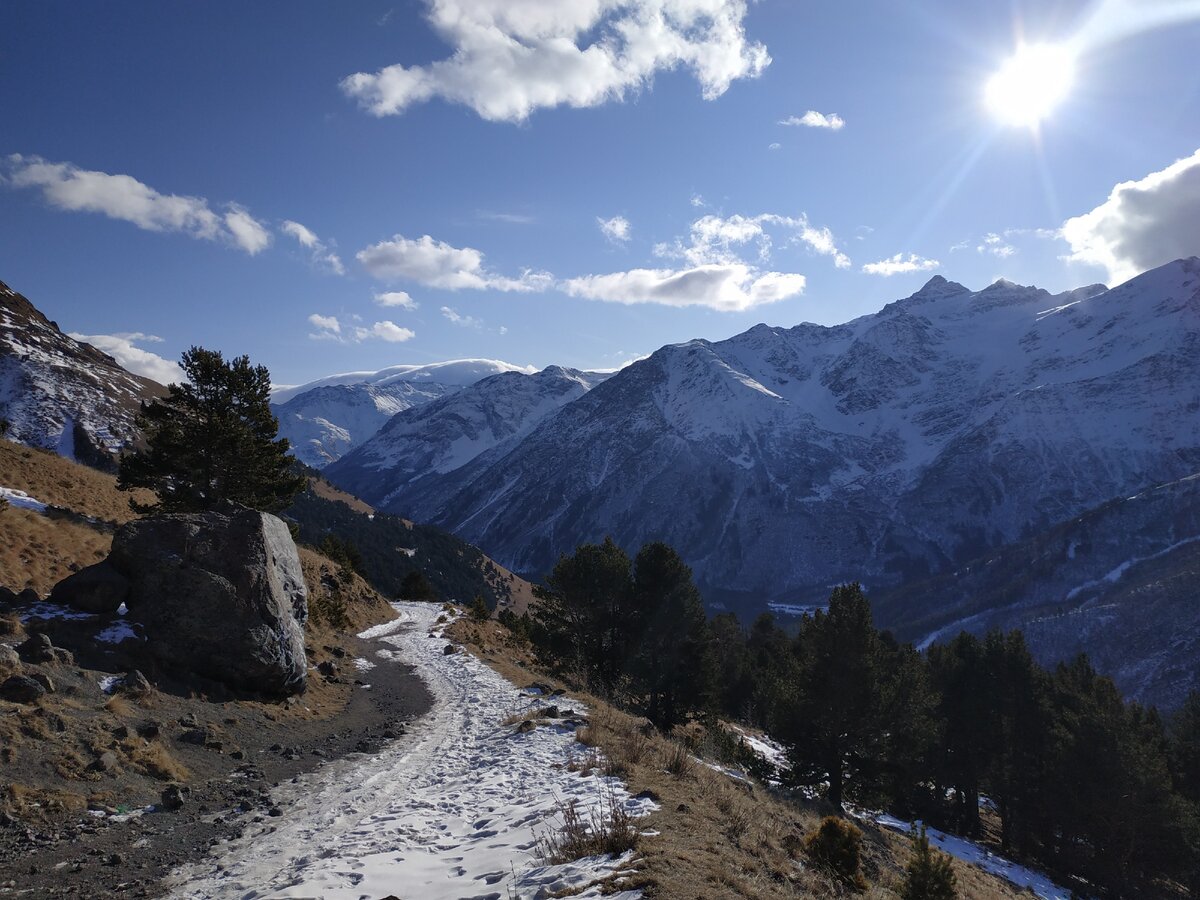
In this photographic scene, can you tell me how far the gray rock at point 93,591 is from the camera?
16594mm

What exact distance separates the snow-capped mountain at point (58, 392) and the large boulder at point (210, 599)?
5199 inches

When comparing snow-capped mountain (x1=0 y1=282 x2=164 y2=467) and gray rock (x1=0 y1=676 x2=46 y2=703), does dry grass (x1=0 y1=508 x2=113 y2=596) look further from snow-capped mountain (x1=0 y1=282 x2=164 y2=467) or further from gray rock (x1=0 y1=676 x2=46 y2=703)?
snow-capped mountain (x1=0 y1=282 x2=164 y2=467)

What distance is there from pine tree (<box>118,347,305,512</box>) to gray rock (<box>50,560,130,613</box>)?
31.7 feet

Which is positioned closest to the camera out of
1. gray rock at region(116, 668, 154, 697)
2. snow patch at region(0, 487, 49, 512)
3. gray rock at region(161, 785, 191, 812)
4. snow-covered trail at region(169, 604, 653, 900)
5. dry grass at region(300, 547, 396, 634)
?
snow-covered trail at region(169, 604, 653, 900)

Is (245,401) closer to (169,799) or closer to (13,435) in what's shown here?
(169,799)

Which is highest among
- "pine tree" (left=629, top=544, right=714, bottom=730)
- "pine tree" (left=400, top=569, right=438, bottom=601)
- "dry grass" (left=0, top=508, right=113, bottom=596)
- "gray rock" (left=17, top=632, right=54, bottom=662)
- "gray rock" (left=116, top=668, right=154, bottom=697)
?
"dry grass" (left=0, top=508, right=113, bottom=596)

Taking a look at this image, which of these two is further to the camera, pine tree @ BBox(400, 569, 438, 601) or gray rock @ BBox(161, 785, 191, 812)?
pine tree @ BBox(400, 569, 438, 601)

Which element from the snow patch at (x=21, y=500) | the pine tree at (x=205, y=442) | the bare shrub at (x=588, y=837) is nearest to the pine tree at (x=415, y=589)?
the pine tree at (x=205, y=442)

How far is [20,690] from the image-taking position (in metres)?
11.7

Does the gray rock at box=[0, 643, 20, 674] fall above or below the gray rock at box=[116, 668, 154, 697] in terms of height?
above

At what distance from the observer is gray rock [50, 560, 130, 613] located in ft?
54.4

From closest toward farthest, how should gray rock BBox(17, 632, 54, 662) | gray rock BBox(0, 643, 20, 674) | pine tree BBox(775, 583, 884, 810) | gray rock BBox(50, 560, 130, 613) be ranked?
gray rock BBox(0, 643, 20, 674), gray rock BBox(17, 632, 54, 662), gray rock BBox(50, 560, 130, 613), pine tree BBox(775, 583, 884, 810)

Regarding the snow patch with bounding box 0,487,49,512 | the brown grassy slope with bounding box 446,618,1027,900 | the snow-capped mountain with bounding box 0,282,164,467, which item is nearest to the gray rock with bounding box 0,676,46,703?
the brown grassy slope with bounding box 446,618,1027,900

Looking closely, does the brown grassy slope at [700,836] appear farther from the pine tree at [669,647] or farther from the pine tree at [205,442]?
the pine tree at [205,442]
